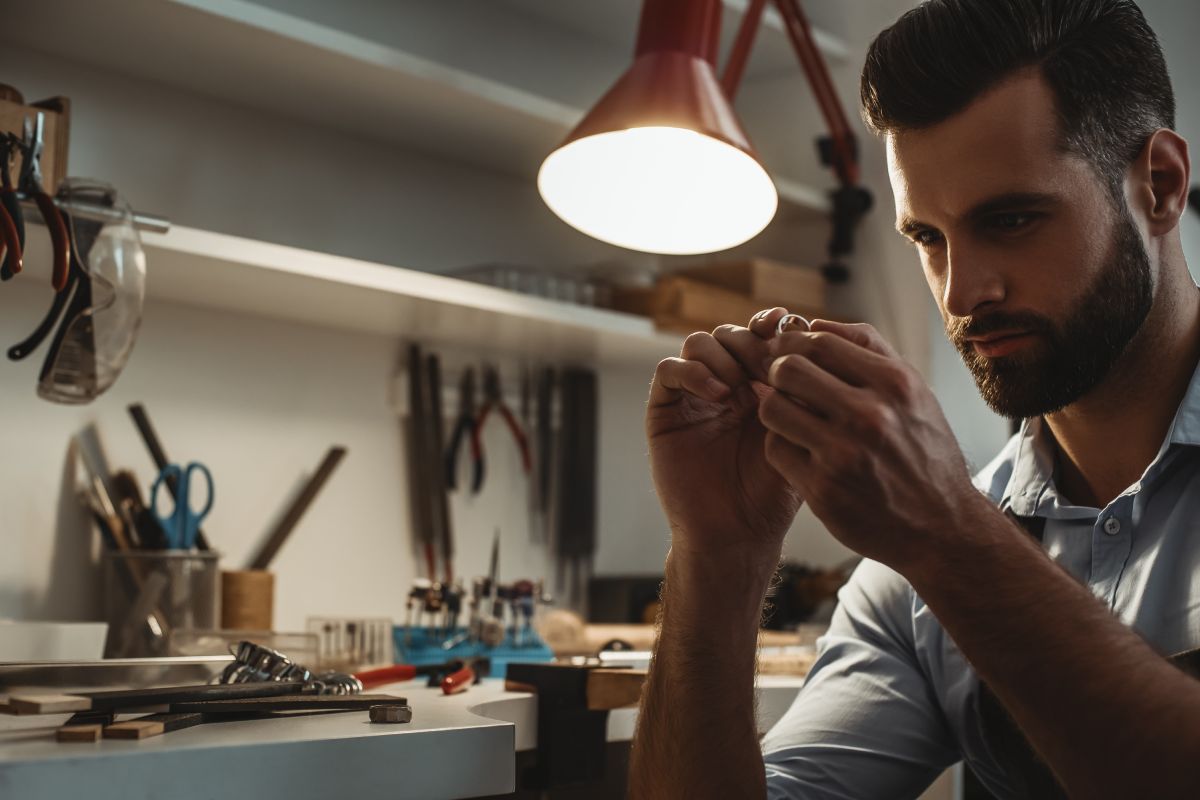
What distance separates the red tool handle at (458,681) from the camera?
1.26 metres

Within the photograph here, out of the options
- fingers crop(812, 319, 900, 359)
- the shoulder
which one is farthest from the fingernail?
the shoulder

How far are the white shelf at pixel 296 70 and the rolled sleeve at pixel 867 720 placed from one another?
987 millimetres

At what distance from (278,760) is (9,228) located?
2.23 feet

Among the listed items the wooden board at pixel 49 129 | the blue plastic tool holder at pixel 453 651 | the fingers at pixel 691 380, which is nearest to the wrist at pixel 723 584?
the fingers at pixel 691 380

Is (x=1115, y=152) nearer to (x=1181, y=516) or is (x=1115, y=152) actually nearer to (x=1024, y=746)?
(x=1181, y=516)

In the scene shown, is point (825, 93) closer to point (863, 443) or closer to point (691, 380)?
point (691, 380)

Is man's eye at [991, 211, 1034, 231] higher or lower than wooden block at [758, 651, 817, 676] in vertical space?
higher

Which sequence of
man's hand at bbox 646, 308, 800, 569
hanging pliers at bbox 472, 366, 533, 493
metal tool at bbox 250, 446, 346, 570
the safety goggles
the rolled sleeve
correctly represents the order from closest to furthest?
man's hand at bbox 646, 308, 800, 569 < the rolled sleeve < the safety goggles < metal tool at bbox 250, 446, 346, 570 < hanging pliers at bbox 472, 366, 533, 493

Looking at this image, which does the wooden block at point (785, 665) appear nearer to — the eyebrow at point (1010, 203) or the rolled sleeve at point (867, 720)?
the rolled sleeve at point (867, 720)

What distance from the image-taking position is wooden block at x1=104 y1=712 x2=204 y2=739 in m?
0.76

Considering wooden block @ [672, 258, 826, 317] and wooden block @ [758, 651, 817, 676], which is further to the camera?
wooden block @ [672, 258, 826, 317]

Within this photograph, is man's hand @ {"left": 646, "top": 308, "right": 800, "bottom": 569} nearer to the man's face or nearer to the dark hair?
the man's face

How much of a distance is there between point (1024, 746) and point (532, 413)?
51.3 inches

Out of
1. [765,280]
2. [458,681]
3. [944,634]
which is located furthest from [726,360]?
[765,280]
